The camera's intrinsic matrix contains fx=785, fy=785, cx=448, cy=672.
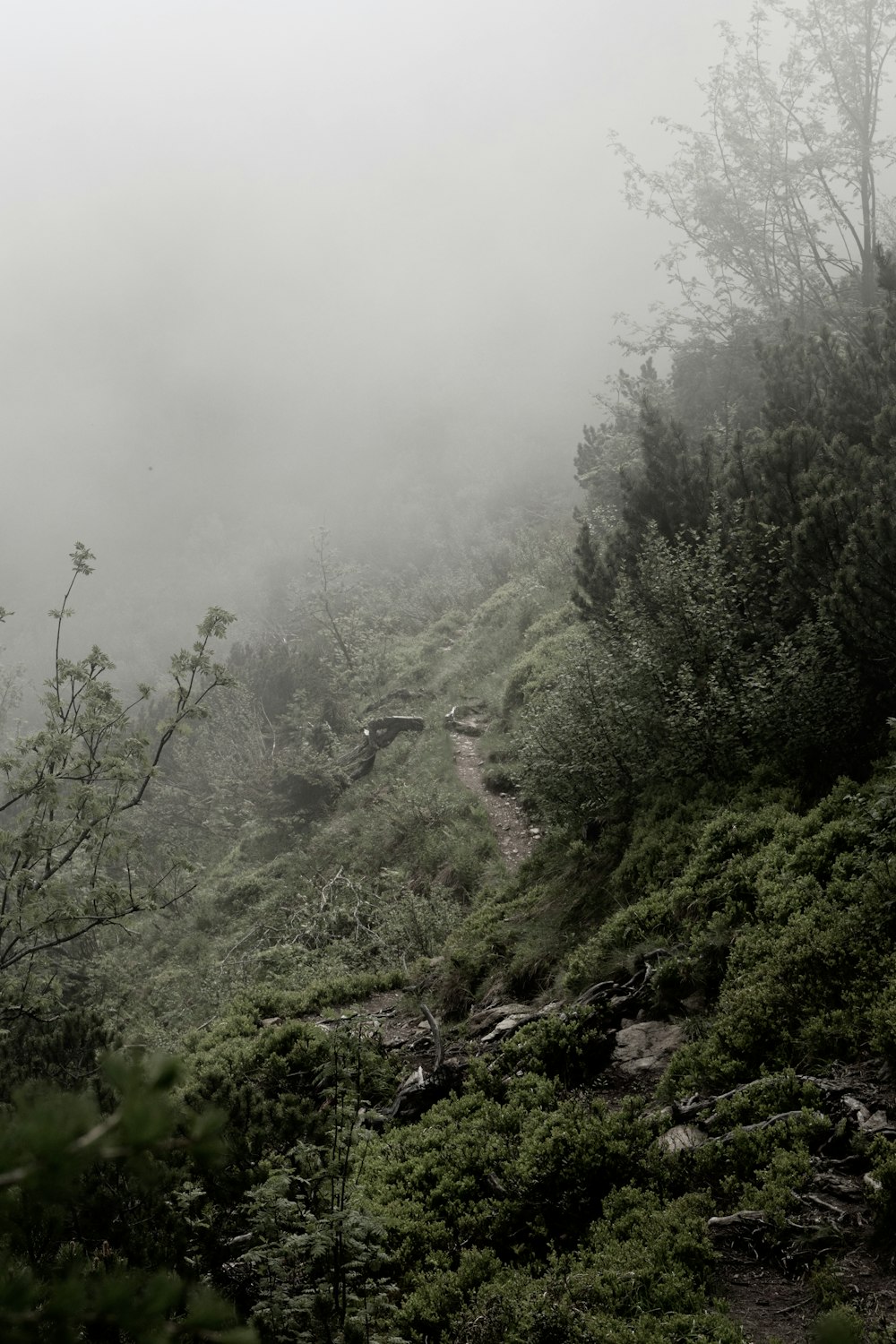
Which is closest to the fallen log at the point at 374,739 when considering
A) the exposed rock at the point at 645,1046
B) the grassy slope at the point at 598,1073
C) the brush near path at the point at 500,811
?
the brush near path at the point at 500,811

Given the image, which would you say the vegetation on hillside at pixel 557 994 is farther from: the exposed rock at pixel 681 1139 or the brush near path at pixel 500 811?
the brush near path at pixel 500 811

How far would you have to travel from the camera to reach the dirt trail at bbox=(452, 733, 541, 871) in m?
11.6

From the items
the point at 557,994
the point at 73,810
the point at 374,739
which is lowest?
the point at 557,994

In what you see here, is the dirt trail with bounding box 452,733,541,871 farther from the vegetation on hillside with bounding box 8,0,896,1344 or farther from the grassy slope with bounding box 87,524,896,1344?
the grassy slope with bounding box 87,524,896,1344

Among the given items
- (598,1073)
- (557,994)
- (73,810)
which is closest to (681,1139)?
(598,1073)

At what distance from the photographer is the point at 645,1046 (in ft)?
16.5

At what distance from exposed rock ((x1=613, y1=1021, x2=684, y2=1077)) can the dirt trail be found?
5652mm

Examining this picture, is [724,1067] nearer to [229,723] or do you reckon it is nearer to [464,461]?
[229,723]

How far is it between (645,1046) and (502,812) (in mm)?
7997

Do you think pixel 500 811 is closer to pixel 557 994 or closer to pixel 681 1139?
pixel 557 994

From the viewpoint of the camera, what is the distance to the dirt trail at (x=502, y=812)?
1159cm

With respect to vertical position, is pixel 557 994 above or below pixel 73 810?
below

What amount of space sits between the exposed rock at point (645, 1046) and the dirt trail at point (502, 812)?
5.65m

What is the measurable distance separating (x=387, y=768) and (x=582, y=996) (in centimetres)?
1157
